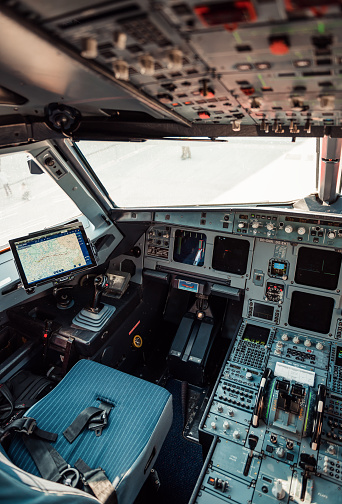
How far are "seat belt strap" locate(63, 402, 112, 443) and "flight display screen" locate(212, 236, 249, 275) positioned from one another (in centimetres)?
180

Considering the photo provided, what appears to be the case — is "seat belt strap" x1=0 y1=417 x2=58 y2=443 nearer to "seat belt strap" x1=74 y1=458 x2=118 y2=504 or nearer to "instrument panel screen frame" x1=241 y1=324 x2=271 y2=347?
"seat belt strap" x1=74 y1=458 x2=118 y2=504

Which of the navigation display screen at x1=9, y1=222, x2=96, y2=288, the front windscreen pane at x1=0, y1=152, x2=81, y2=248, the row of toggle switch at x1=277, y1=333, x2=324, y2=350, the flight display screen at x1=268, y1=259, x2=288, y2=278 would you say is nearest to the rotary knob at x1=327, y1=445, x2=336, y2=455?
the row of toggle switch at x1=277, y1=333, x2=324, y2=350

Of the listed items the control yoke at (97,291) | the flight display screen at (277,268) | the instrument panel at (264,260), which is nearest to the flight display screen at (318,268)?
the instrument panel at (264,260)

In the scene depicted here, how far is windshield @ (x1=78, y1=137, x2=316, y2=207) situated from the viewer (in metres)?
3.21

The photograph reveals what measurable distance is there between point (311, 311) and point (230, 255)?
911 mm

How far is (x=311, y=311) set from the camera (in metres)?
3.36

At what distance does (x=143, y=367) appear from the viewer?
3.83 metres

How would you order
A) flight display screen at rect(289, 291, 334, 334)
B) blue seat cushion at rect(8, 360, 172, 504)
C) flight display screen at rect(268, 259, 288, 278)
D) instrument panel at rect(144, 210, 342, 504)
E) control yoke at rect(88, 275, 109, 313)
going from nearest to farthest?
blue seat cushion at rect(8, 360, 172, 504), instrument panel at rect(144, 210, 342, 504), control yoke at rect(88, 275, 109, 313), flight display screen at rect(289, 291, 334, 334), flight display screen at rect(268, 259, 288, 278)

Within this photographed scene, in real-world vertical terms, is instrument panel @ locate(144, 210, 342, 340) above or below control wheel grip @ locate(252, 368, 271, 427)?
above

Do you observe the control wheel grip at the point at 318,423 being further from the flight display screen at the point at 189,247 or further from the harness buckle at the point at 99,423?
the flight display screen at the point at 189,247

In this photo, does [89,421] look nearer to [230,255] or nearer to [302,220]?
[230,255]

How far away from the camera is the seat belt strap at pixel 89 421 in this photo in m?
2.16

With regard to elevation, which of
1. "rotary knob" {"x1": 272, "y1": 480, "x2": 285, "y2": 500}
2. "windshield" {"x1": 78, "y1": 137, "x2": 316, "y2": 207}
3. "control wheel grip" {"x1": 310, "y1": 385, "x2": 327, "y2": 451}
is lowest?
"rotary knob" {"x1": 272, "y1": 480, "x2": 285, "y2": 500}

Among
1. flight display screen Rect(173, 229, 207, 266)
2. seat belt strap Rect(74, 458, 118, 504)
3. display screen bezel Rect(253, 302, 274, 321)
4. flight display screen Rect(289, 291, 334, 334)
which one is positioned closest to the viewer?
seat belt strap Rect(74, 458, 118, 504)
